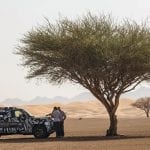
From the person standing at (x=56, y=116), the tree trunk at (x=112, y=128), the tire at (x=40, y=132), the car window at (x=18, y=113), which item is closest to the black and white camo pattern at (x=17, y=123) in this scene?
the car window at (x=18, y=113)

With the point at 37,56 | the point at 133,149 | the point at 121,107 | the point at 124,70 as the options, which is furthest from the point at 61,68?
the point at 121,107

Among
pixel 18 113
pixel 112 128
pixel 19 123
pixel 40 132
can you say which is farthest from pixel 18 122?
pixel 112 128

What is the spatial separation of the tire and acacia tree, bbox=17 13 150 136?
163 inches

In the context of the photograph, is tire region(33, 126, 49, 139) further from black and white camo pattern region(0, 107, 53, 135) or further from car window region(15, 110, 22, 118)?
car window region(15, 110, 22, 118)

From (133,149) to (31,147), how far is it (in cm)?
497

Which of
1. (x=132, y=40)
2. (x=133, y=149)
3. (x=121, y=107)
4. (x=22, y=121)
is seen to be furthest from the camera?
(x=121, y=107)

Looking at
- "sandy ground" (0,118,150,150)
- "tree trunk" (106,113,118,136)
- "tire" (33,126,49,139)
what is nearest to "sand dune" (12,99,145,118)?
"tree trunk" (106,113,118,136)

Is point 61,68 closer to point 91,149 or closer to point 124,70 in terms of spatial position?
point 124,70

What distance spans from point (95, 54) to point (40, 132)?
5.32m

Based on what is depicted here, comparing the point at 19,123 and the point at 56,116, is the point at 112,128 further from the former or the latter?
the point at 19,123

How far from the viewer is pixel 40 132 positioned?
103 feet

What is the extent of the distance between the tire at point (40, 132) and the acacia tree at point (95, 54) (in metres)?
4.14

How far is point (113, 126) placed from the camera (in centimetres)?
3512

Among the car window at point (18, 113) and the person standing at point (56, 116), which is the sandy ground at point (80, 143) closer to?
the person standing at point (56, 116)
